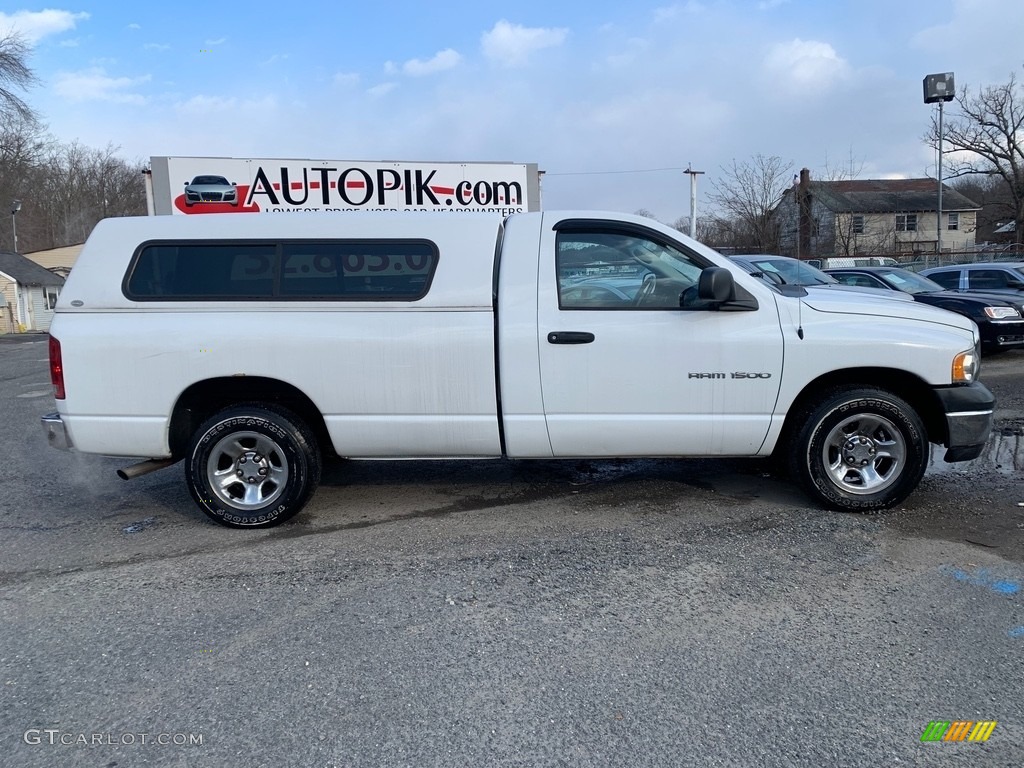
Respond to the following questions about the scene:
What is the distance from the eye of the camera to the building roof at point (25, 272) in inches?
1615

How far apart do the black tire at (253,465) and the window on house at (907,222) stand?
181 feet

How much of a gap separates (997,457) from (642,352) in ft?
12.1

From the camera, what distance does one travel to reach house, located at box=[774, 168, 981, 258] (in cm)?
3925

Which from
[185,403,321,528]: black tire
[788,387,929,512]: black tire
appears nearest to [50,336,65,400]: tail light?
[185,403,321,528]: black tire

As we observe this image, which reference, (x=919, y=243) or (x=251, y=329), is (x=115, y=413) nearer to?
(x=251, y=329)

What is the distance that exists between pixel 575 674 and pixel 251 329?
2.87 metres

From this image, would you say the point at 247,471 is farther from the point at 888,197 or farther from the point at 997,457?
the point at 888,197

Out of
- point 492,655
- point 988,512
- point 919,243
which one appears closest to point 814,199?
point 919,243

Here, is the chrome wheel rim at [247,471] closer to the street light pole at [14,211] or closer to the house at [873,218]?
the house at [873,218]

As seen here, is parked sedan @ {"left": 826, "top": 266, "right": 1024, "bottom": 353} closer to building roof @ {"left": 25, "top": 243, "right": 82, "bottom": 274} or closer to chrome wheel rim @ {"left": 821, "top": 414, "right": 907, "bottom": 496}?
chrome wheel rim @ {"left": 821, "top": 414, "right": 907, "bottom": 496}

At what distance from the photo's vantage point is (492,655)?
3.11 meters

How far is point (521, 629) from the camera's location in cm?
332

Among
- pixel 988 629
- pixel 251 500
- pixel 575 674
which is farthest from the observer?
pixel 251 500

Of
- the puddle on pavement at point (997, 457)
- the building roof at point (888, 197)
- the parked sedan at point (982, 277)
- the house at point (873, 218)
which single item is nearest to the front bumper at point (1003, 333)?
the parked sedan at point (982, 277)
